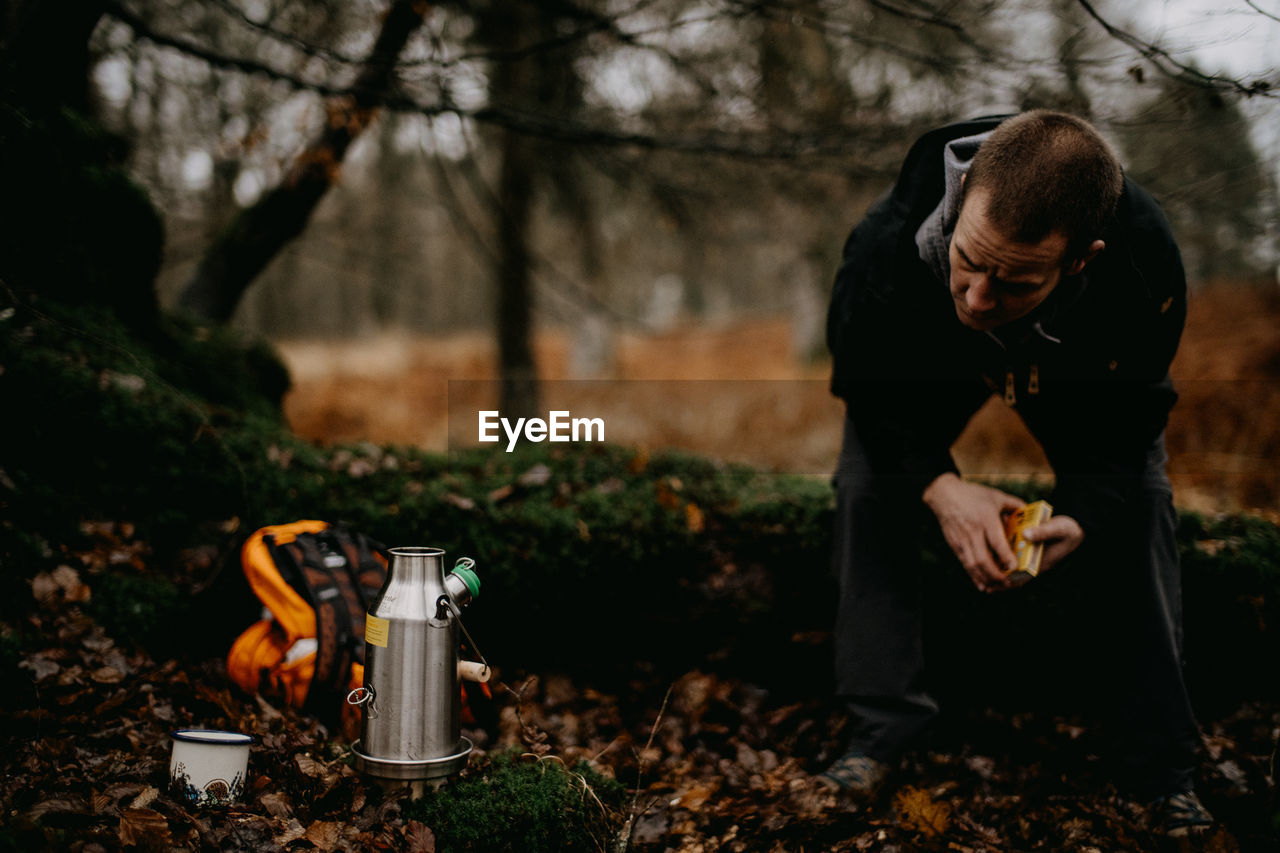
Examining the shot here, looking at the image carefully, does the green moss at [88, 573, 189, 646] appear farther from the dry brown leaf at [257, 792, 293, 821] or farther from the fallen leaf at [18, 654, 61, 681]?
the dry brown leaf at [257, 792, 293, 821]

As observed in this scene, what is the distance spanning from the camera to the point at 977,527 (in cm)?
279

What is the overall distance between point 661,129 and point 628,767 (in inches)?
183

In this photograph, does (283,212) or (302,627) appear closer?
(302,627)

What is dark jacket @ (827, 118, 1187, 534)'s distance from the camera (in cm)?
269

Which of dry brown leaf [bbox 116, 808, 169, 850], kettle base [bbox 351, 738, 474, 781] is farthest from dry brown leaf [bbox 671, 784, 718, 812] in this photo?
dry brown leaf [bbox 116, 808, 169, 850]

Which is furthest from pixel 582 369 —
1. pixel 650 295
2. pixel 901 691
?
pixel 650 295

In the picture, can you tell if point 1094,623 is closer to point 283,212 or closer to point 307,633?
point 307,633

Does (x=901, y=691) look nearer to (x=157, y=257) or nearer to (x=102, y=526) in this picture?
(x=102, y=526)

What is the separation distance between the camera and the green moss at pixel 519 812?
7.63ft

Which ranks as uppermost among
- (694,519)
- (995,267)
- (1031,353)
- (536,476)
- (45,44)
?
(45,44)

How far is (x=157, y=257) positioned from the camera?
4496 mm

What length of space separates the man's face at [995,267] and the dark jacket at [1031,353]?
0.23 metres

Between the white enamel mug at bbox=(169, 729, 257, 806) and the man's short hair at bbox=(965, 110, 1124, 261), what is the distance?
2.75 meters

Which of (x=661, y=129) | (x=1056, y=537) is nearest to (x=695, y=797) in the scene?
(x=1056, y=537)
